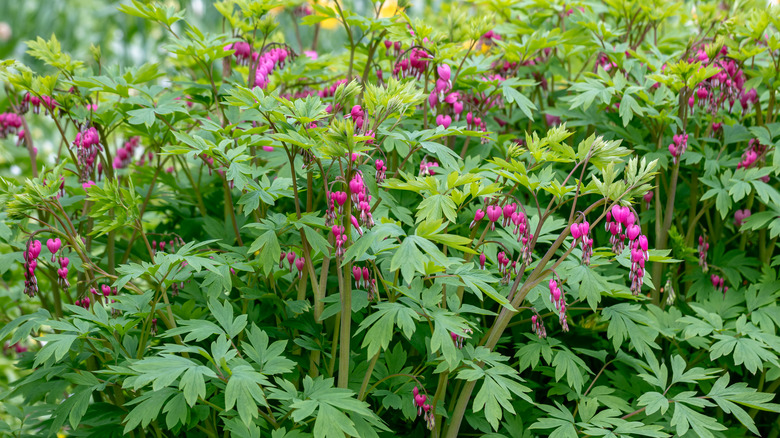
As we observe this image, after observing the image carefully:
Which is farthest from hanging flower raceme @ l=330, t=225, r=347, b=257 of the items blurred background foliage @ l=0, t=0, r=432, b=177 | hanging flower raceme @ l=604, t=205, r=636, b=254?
blurred background foliage @ l=0, t=0, r=432, b=177

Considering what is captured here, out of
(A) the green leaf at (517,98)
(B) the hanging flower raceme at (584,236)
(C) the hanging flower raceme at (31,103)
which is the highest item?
(C) the hanging flower raceme at (31,103)

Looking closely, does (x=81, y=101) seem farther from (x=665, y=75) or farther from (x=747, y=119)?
(x=747, y=119)

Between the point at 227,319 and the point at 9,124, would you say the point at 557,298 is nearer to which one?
the point at 227,319

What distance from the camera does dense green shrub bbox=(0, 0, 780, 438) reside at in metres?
2.18

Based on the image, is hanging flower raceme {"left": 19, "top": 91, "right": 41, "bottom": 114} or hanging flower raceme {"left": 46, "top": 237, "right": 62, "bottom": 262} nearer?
hanging flower raceme {"left": 46, "top": 237, "right": 62, "bottom": 262}

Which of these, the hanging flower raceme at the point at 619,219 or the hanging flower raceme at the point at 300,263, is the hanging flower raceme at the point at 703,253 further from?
the hanging flower raceme at the point at 300,263

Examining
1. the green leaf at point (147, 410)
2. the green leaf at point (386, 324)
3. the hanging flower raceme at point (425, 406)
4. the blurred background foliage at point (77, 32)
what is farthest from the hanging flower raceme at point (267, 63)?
the blurred background foliage at point (77, 32)

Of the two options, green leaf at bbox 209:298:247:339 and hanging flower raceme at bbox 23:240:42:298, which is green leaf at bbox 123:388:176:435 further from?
hanging flower raceme at bbox 23:240:42:298

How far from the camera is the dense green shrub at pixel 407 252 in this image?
2.18 metres

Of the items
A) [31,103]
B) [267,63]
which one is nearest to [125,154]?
[31,103]

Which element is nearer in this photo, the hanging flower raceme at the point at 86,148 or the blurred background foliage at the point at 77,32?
the hanging flower raceme at the point at 86,148

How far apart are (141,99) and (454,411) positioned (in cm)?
196

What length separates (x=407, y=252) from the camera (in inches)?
77.7

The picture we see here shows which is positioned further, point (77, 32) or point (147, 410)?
point (77, 32)
